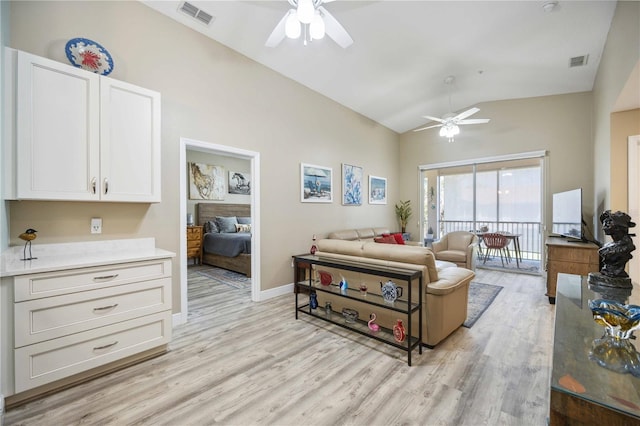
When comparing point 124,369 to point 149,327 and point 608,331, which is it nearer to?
point 149,327

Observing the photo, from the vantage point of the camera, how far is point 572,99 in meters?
5.07

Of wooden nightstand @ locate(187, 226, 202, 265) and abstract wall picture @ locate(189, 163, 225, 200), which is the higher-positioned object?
abstract wall picture @ locate(189, 163, 225, 200)

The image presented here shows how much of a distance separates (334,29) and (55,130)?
246 centimetres

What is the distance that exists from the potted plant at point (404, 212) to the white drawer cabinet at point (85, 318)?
5936mm

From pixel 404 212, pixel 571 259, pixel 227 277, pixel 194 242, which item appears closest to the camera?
pixel 571 259

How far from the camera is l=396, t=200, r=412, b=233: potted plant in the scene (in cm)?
725

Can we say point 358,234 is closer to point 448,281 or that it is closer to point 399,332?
point 448,281

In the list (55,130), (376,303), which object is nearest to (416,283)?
(376,303)

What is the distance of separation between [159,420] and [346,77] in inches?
189

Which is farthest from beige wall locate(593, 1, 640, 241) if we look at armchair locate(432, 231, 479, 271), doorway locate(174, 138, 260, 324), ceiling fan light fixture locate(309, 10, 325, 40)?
doorway locate(174, 138, 260, 324)

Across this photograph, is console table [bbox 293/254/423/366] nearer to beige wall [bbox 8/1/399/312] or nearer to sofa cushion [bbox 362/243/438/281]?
sofa cushion [bbox 362/243/438/281]

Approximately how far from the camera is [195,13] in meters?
3.01

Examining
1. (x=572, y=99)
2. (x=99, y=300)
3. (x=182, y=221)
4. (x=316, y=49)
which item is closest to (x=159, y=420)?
(x=99, y=300)

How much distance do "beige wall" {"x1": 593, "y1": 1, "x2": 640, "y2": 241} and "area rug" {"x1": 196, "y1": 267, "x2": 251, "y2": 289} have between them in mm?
5273
